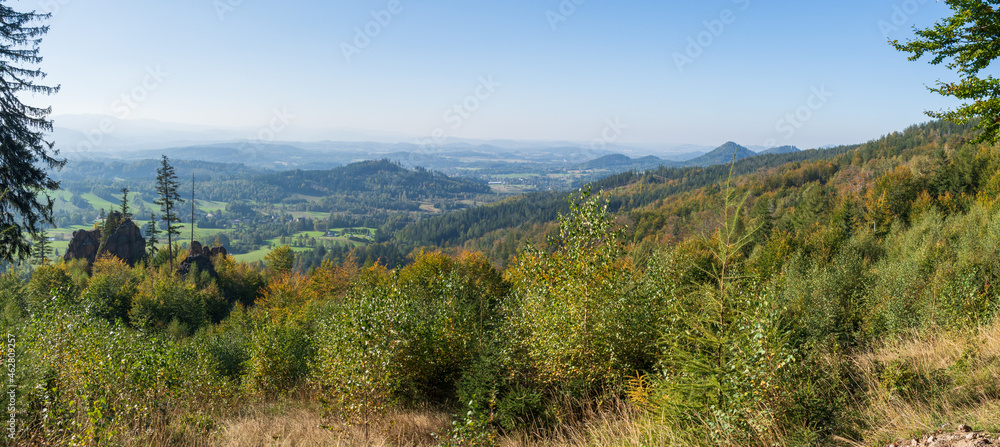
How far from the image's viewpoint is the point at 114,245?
62.3 metres

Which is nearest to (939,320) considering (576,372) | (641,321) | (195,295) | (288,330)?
(641,321)

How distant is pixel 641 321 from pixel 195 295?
51.5 meters

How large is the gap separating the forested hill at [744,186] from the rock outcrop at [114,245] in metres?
63.9

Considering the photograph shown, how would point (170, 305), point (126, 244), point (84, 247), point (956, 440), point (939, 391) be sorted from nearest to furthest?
point (956, 440)
point (939, 391)
point (170, 305)
point (126, 244)
point (84, 247)

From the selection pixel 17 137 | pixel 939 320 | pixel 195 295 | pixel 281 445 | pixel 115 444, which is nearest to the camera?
pixel 115 444

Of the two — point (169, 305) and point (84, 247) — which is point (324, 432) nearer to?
point (169, 305)

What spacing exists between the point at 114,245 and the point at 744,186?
128806mm

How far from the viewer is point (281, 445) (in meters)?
8.46

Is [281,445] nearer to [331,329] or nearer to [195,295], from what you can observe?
[331,329]

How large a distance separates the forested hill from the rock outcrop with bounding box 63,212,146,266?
210 feet

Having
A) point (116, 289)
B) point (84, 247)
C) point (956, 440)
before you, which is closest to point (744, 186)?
point (116, 289)

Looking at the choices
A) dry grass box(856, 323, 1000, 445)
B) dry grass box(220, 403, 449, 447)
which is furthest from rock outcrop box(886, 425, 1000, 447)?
dry grass box(220, 403, 449, 447)
